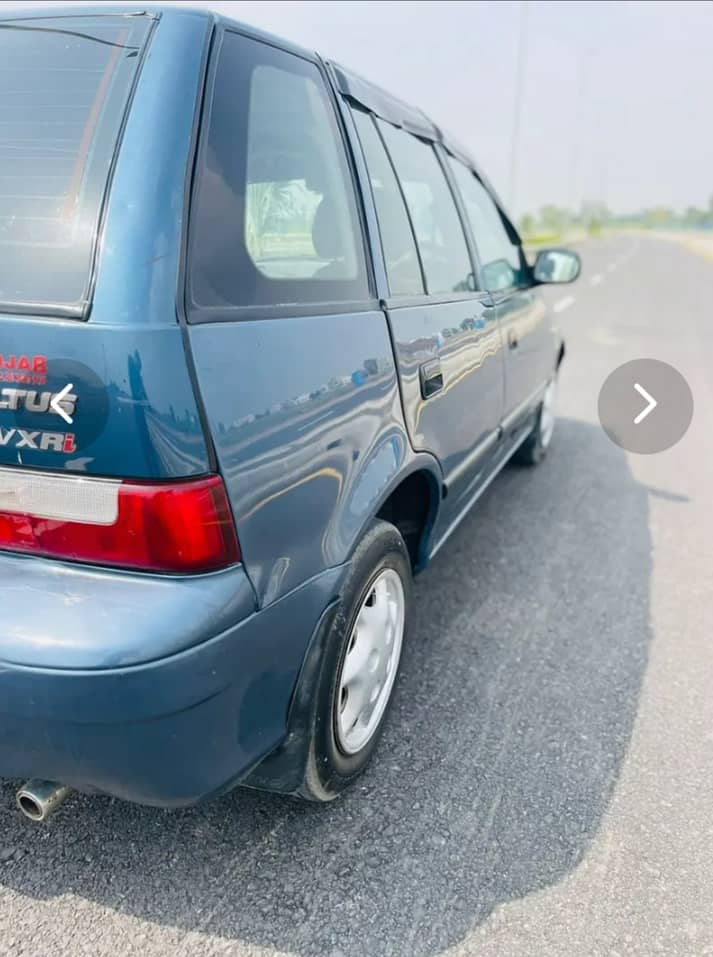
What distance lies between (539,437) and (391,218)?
2.96 metres

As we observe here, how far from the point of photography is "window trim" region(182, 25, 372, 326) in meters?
1.51

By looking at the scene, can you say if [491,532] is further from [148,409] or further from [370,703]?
[148,409]

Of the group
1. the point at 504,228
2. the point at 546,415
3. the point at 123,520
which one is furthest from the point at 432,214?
the point at 546,415

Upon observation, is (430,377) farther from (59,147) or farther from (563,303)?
(563,303)

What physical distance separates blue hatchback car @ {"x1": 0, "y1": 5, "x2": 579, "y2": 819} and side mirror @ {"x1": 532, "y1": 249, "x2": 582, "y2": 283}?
7.52ft

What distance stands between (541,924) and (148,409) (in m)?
1.53

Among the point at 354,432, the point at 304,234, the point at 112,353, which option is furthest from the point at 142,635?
the point at 304,234

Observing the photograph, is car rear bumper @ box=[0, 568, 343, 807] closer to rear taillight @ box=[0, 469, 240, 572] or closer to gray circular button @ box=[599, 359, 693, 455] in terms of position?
rear taillight @ box=[0, 469, 240, 572]

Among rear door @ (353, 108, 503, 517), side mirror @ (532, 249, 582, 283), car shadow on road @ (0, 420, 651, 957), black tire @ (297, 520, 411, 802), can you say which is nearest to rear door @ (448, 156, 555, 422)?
side mirror @ (532, 249, 582, 283)

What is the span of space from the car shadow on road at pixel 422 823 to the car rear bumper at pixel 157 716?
8 cm

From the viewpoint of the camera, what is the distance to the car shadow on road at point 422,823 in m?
1.86

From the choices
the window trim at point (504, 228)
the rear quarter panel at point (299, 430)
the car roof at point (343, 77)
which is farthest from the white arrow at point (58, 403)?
the window trim at point (504, 228)

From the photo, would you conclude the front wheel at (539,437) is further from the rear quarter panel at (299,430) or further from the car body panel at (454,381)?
the rear quarter panel at (299,430)

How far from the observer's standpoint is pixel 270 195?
6.11 feet
